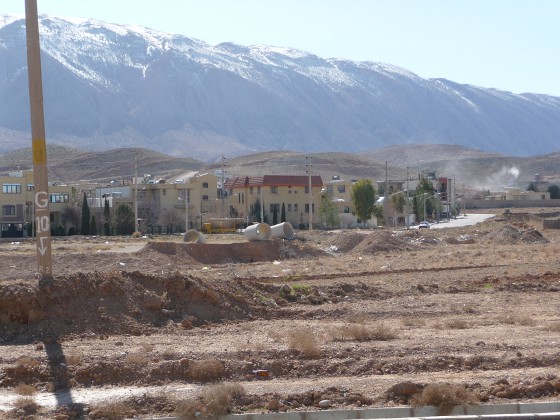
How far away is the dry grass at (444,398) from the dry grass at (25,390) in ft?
18.0

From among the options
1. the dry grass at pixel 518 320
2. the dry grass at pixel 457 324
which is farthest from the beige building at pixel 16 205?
the dry grass at pixel 457 324

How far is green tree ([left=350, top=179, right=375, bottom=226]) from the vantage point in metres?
108

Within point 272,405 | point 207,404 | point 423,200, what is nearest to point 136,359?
point 207,404

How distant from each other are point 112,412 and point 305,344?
431 centimetres

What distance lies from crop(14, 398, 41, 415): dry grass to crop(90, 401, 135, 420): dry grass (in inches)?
31.7

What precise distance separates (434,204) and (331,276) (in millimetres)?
95667

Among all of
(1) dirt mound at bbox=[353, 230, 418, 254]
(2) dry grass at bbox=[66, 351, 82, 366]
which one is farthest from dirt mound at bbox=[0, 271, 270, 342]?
(1) dirt mound at bbox=[353, 230, 418, 254]

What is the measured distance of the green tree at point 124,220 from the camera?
92375 mm

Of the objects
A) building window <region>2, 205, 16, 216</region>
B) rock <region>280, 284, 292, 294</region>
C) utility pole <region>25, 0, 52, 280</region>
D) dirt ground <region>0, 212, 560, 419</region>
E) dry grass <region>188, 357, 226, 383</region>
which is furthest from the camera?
building window <region>2, 205, 16, 216</region>

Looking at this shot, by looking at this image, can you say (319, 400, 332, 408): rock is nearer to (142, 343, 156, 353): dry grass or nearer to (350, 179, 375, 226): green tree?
(142, 343, 156, 353): dry grass

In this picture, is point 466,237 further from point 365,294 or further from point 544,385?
point 544,385

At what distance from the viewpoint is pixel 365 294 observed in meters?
28.2

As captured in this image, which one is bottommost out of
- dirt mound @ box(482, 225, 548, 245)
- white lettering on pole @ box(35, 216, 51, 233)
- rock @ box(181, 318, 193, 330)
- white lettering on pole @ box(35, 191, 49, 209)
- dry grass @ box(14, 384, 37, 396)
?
dirt mound @ box(482, 225, 548, 245)

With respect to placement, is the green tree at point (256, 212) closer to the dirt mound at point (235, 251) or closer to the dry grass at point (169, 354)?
the dirt mound at point (235, 251)
